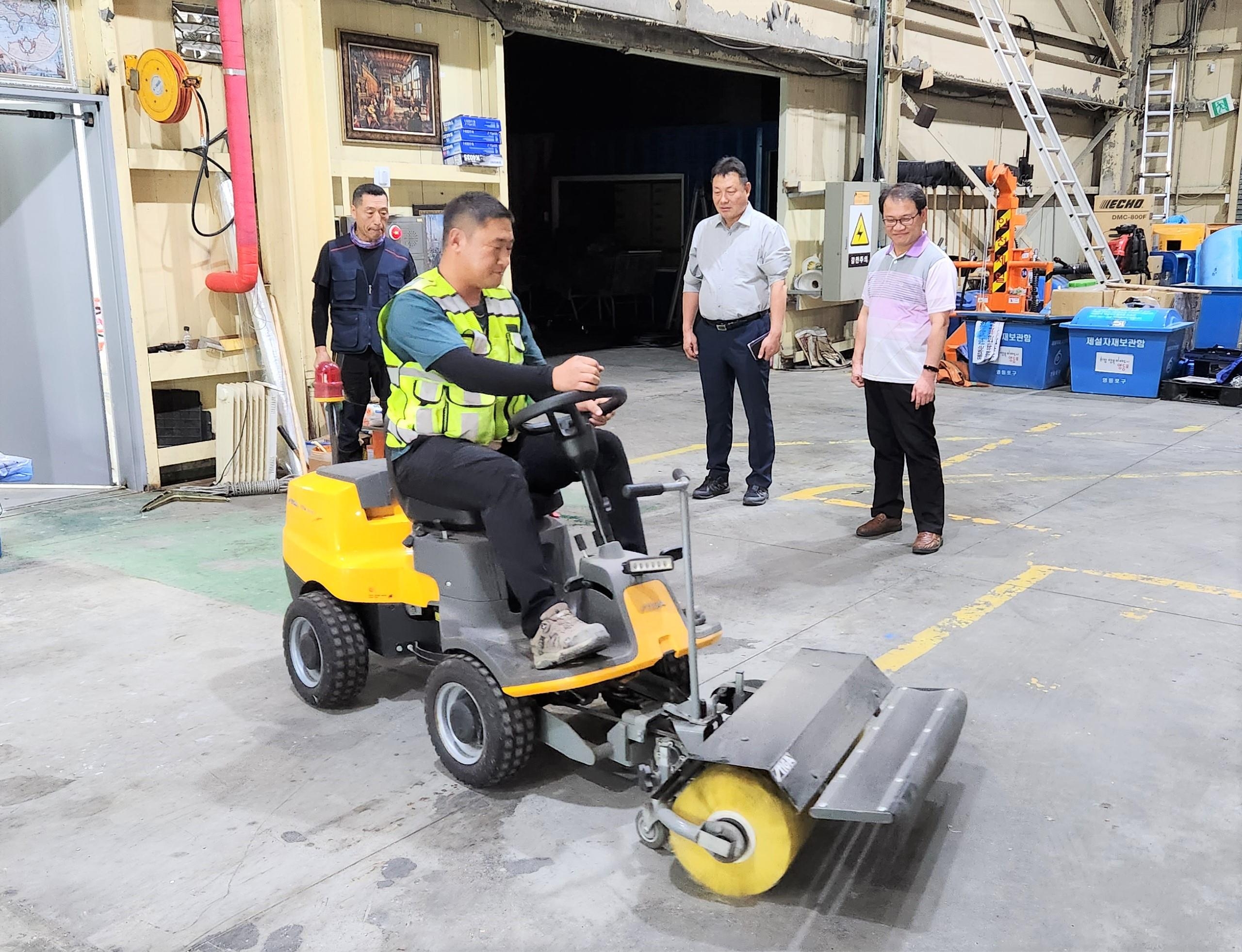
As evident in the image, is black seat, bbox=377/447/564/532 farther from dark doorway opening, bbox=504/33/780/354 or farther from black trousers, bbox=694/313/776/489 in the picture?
dark doorway opening, bbox=504/33/780/354

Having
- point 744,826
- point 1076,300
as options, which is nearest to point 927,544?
point 744,826

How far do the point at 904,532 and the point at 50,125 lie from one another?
5306 millimetres

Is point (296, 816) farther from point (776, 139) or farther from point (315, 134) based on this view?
point (776, 139)

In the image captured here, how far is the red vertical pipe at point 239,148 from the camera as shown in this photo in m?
6.39

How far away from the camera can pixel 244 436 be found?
6.58 meters

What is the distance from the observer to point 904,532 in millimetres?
5539

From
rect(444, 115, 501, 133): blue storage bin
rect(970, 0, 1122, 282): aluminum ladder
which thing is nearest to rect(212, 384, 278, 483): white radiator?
rect(444, 115, 501, 133): blue storage bin

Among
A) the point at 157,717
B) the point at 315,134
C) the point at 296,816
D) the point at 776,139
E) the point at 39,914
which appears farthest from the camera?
the point at 776,139

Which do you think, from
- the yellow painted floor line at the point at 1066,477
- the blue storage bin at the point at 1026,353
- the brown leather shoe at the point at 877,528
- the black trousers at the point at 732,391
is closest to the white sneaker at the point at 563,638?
the brown leather shoe at the point at 877,528

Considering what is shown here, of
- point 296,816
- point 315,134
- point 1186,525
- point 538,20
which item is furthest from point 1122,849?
point 538,20

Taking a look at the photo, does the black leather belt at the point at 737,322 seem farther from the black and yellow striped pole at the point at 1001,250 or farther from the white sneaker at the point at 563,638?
the black and yellow striped pole at the point at 1001,250

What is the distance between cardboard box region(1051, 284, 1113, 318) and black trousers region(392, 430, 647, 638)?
8232 millimetres

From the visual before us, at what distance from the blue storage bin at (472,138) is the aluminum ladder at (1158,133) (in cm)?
1280

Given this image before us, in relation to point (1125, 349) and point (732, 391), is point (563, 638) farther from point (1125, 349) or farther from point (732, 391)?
point (1125, 349)
